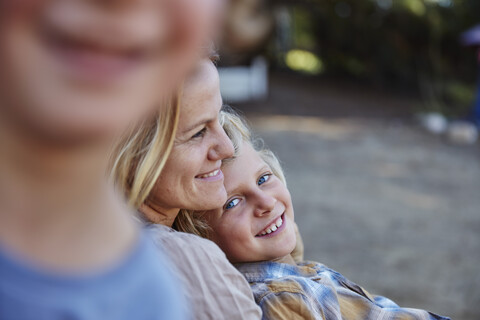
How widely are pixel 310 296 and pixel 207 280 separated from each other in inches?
15.4

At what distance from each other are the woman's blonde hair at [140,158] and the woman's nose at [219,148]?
19 cm

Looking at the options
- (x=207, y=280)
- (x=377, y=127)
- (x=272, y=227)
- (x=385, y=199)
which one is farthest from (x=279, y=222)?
(x=377, y=127)

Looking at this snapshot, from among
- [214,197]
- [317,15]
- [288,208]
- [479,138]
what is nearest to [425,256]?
[288,208]

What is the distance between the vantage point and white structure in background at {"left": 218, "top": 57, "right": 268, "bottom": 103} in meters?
13.6

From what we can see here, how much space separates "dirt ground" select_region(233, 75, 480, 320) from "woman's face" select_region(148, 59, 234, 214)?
314 cm

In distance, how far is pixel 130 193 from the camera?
1.52 m

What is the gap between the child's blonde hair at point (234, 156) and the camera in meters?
1.73

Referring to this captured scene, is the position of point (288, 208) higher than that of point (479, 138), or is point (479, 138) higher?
point (288, 208)

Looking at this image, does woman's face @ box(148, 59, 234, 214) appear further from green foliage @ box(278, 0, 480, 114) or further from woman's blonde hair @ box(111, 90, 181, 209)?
green foliage @ box(278, 0, 480, 114)

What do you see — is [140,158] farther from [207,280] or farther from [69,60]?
[69,60]

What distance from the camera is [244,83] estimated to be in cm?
1390

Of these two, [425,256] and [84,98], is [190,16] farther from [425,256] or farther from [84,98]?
[425,256]

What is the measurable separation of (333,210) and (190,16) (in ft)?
20.2

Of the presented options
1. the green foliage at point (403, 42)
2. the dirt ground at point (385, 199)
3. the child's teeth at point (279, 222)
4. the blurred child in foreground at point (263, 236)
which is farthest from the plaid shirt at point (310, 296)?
the green foliage at point (403, 42)
